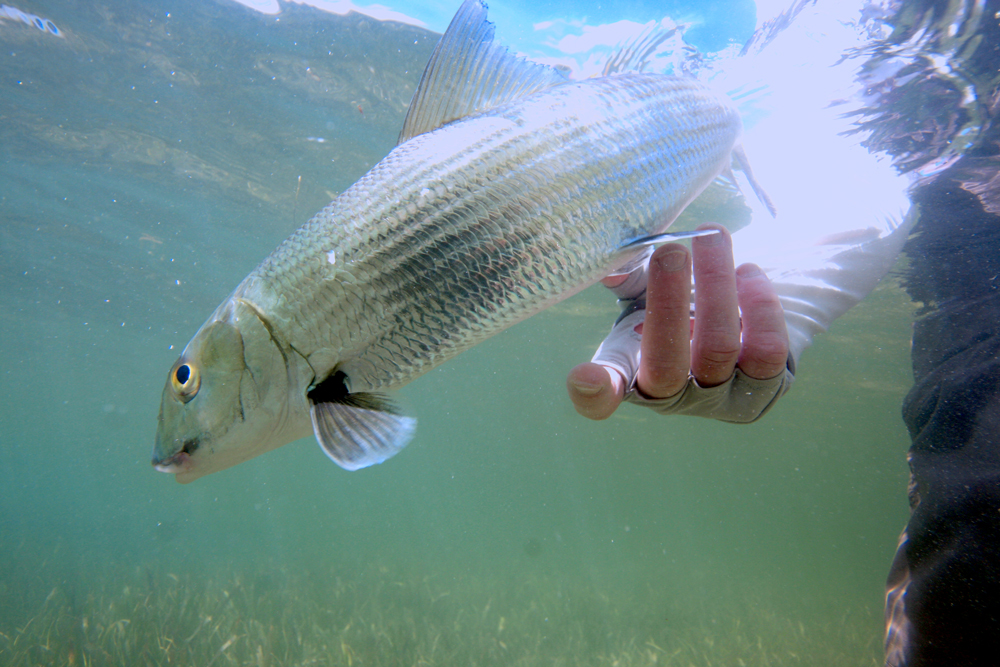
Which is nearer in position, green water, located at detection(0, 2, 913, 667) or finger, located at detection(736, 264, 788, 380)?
finger, located at detection(736, 264, 788, 380)

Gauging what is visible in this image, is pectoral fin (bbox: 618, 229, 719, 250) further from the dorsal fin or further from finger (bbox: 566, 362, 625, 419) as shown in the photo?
the dorsal fin

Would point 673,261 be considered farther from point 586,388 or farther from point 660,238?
point 586,388

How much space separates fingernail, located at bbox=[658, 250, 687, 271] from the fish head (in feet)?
4.01

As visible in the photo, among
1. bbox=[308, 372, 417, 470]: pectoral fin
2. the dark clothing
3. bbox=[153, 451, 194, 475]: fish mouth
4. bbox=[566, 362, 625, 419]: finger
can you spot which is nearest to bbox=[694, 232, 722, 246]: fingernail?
bbox=[566, 362, 625, 419]: finger

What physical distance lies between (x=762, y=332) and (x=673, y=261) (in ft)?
1.43

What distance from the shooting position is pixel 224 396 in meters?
1.43

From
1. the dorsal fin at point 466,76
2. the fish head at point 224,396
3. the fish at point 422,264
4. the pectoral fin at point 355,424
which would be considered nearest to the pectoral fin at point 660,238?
the fish at point 422,264

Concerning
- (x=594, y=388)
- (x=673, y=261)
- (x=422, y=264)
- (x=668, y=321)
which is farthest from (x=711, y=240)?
(x=422, y=264)

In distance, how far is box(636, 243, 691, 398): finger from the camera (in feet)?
4.61

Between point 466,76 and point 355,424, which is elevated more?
point 466,76

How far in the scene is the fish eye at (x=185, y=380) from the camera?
149 centimetres

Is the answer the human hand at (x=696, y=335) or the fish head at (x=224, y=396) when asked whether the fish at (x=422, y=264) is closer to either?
the fish head at (x=224, y=396)

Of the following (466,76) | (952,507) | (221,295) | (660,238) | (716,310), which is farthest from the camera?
(221,295)

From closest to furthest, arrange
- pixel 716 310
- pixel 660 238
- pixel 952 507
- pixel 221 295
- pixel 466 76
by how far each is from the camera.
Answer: pixel 660 238
pixel 716 310
pixel 466 76
pixel 952 507
pixel 221 295
